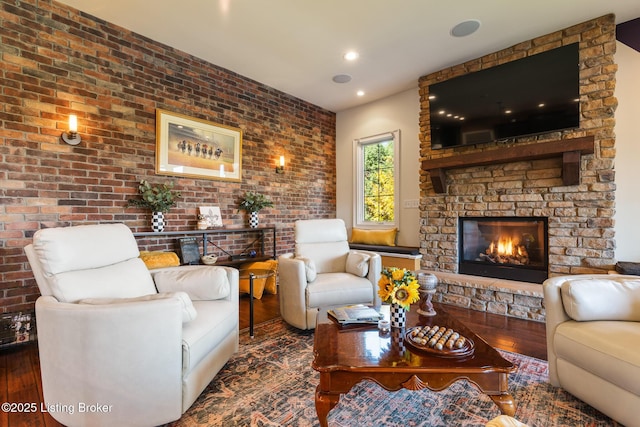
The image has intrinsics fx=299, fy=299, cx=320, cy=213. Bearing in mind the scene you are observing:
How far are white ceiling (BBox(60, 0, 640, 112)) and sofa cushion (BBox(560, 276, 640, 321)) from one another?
239 cm

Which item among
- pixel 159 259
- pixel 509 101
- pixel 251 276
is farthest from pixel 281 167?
pixel 509 101

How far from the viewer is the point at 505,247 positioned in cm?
341

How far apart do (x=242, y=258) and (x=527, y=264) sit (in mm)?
3233

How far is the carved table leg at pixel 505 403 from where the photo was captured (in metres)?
1.24

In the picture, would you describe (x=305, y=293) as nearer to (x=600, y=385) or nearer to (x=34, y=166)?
(x=600, y=385)

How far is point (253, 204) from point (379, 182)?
6.88ft

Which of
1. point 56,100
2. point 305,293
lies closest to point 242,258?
point 305,293

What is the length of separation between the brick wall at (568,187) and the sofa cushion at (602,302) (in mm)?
1445

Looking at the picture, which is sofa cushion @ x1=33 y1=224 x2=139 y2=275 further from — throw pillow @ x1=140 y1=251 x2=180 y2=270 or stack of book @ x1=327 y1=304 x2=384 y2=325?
stack of book @ x1=327 y1=304 x2=384 y2=325

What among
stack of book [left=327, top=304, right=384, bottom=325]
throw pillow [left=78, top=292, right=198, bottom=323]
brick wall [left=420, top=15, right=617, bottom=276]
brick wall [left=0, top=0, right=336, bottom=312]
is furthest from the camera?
brick wall [left=420, top=15, right=617, bottom=276]

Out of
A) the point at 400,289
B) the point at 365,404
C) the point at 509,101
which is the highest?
the point at 509,101

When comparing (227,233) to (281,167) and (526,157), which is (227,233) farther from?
(526,157)

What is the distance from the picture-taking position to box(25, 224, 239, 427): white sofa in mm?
1294

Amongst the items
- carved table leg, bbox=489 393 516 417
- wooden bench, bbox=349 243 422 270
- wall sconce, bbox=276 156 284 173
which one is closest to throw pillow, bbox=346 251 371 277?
wooden bench, bbox=349 243 422 270
